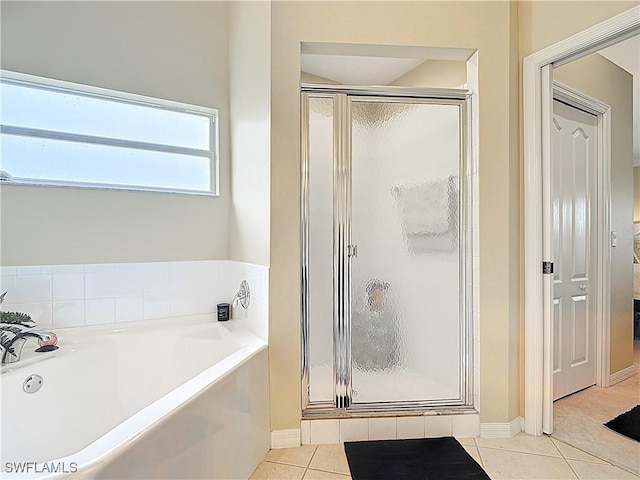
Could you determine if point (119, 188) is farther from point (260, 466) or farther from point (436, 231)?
point (436, 231)

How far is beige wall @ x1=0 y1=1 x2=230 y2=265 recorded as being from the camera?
1920mm

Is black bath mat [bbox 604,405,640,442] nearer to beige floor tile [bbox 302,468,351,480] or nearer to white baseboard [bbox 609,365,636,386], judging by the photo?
white baseboard [bbox 609,365,636,386]

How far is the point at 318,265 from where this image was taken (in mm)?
2082

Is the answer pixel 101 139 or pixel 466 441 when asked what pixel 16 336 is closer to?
pixel 101 139

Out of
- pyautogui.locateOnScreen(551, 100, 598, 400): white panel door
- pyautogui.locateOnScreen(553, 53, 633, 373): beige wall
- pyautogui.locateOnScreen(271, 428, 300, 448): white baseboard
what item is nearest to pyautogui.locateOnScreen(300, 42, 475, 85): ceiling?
pyautogui.locateOnScreen(551, 100, 598, 400): white panel door

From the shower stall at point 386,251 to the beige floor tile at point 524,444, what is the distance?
0.21m

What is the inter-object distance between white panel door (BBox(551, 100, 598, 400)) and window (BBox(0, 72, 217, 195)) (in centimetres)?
253

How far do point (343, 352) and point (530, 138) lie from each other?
168 cm

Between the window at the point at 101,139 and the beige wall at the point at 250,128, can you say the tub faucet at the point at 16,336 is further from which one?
the beige wall at the point at 250,128

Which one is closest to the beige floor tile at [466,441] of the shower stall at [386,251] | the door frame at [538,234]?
the shower stall at [386,251]

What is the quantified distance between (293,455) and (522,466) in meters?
1.18

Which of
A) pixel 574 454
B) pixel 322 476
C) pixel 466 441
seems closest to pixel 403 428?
pixel 466 441

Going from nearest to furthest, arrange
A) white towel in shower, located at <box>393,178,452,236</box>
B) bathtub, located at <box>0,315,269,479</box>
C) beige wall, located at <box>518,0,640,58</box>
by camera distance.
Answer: bathtub, located at <box>0,315,269,479</box>
beige wall, located at <box>518,0,640,58</box>
white towel in shower, located at <box>393,178,452,236</box>

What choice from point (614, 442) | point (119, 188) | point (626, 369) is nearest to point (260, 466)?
point (119, 188)
